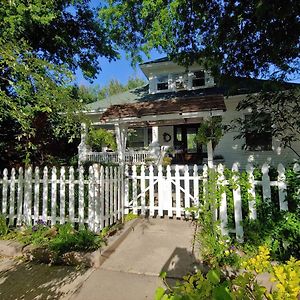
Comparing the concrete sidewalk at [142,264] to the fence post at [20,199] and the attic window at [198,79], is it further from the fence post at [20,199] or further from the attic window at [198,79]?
the attic window at [198,79]

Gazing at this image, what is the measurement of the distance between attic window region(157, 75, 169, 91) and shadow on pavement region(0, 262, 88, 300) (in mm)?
13129

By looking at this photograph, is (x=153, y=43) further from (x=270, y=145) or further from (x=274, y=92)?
(x=270, y=145)

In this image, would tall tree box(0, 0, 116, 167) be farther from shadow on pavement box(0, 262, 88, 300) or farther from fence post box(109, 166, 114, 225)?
shadow on pavement box(0, 262, 88, 300)

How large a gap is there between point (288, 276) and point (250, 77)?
793cm

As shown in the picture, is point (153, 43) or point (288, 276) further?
point (153, 43)

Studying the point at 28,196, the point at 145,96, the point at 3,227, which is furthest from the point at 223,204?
the point at 145,96

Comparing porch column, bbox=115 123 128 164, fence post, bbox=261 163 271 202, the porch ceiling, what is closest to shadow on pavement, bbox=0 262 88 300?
fence post, bbox=261 163 271 202

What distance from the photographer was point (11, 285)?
3.34 m

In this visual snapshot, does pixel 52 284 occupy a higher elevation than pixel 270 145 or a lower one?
lower

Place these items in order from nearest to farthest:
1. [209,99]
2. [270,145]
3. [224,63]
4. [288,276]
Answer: [288,276], [224,63], [209,99], [270,145]

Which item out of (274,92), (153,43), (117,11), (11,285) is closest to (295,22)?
(274,92)

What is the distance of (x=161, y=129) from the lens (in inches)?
678

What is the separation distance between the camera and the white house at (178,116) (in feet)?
30.6

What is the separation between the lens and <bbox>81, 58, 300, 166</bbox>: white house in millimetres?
9328
